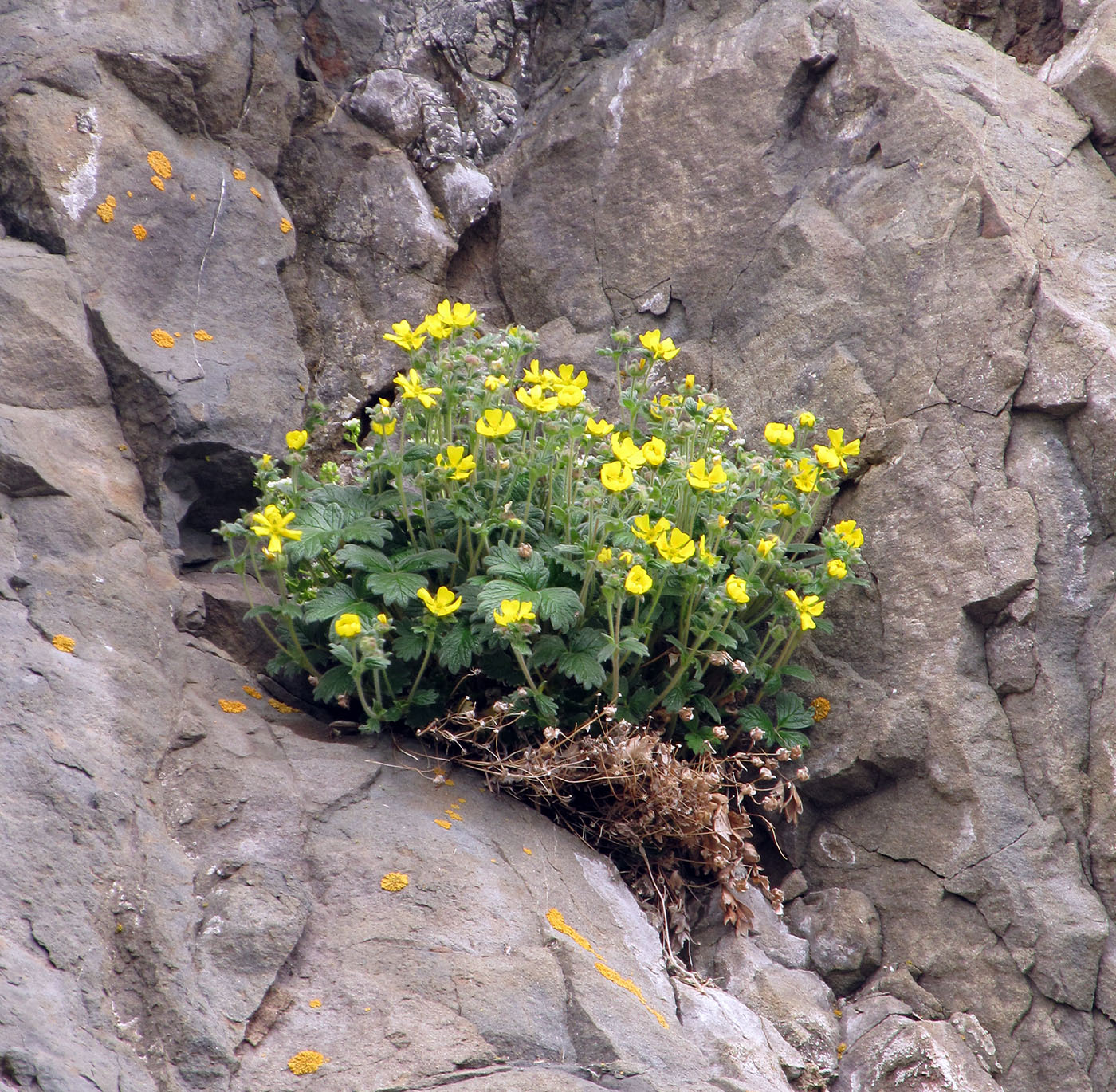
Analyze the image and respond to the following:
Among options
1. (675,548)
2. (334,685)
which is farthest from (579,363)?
(334,685)

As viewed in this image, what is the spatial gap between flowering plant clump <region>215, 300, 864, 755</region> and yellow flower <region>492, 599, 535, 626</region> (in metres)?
0.05

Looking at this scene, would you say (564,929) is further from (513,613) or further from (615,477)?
(615,477)

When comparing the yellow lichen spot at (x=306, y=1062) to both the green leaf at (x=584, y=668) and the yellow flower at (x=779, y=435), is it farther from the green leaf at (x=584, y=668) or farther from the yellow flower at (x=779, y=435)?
the yellow flower at (x=779, y=435)

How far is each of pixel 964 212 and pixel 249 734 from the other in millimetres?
3531

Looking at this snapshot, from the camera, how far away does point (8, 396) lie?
3.79m

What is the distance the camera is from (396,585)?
11.3 feet

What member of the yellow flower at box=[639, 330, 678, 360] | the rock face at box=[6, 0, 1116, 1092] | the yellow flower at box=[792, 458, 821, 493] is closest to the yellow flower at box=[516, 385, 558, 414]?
the yellow flower at box=[639, 330, 678, 360]

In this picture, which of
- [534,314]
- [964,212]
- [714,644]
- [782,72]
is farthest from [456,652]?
[782,72]

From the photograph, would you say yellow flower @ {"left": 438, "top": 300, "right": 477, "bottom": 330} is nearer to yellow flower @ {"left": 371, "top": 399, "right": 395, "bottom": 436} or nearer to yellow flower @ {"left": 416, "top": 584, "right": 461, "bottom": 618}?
yellow flower @ {"left": 371, "top": 399, "right": 395, "bottom": 436}

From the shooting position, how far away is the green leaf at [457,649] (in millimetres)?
3469

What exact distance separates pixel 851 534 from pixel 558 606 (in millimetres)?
1196

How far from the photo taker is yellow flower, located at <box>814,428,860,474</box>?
3793 mm

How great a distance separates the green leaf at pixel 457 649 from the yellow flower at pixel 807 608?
1.12 metres

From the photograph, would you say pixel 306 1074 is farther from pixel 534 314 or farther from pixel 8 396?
pixel 534 314
